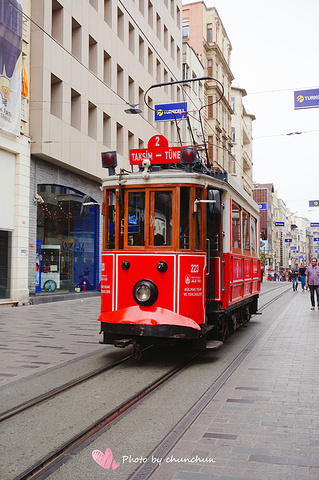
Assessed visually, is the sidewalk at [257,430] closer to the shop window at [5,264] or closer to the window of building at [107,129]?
the shop window at [5,264]

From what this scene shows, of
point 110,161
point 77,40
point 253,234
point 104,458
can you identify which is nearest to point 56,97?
point 77,40

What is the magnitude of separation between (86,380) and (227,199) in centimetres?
412

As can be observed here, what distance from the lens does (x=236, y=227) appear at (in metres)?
10.0

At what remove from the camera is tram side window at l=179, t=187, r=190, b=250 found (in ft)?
25.4

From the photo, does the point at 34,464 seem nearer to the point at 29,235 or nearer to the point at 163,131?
the point at 29,235

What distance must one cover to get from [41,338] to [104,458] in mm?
Result: 6832

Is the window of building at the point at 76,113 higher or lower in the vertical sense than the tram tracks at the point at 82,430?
higher

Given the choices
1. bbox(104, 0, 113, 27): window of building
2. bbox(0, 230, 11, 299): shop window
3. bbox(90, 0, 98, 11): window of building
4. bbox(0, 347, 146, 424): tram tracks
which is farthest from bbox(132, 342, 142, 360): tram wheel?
bbox(104, 0, 113, 27): window of building

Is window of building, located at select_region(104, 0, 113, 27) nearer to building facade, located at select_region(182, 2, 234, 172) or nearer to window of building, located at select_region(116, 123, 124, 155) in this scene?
window of building, located at select_region(116, 123, 124, 155)

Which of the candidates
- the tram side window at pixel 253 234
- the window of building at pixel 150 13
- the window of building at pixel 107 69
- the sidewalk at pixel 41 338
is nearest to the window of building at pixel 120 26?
the window of building at pixel 107 69

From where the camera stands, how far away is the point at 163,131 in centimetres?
3550

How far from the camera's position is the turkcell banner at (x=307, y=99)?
57.4 feet

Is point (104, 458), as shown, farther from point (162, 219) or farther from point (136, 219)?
point (136, 219)

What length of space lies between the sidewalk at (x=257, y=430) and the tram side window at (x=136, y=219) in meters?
2.44
